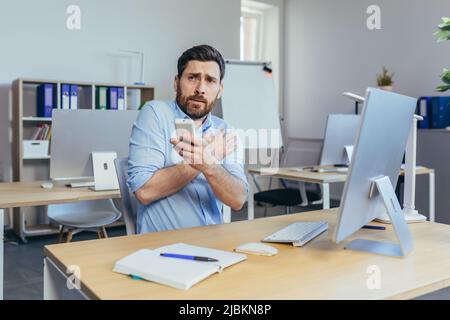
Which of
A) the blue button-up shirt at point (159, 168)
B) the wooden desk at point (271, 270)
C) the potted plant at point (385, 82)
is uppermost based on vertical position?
the potted plant at point (385, 82)

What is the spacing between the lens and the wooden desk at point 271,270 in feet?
3.06

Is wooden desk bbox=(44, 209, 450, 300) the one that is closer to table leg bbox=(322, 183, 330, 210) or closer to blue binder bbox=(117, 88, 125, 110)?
table leg bbox=(322, 183, 330, 210)

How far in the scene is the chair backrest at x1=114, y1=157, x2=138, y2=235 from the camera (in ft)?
5.61

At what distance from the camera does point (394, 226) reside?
1.22m

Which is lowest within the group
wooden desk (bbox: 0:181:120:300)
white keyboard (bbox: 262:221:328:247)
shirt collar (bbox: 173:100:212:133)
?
wooden desk (bbox: 0:181:120:300)

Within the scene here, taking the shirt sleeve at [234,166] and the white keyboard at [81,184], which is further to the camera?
the white keyboard at [81,184]

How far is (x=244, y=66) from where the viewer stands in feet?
17.8

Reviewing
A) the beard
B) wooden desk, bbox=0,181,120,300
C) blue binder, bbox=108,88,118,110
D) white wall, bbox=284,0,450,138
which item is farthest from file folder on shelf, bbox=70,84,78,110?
white wall, bbox=284,0,450,138

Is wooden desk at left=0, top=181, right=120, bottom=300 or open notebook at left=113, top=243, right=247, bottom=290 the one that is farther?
wooden desk at left=0, top=181, right=120, bottom=300

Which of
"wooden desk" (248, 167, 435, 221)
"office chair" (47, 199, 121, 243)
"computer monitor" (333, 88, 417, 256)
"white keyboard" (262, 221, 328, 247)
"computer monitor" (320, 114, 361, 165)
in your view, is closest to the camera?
"computer monitor" (333, 88, 417, 256)

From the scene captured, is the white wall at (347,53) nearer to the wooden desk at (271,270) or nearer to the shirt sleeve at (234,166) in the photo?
the shirt sleeve at (234,166)

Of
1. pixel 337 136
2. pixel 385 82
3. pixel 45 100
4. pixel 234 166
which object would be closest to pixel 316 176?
pixel 337 136

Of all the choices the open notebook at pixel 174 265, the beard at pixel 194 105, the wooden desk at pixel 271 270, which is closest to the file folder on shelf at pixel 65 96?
the beard at pixel 194 105
